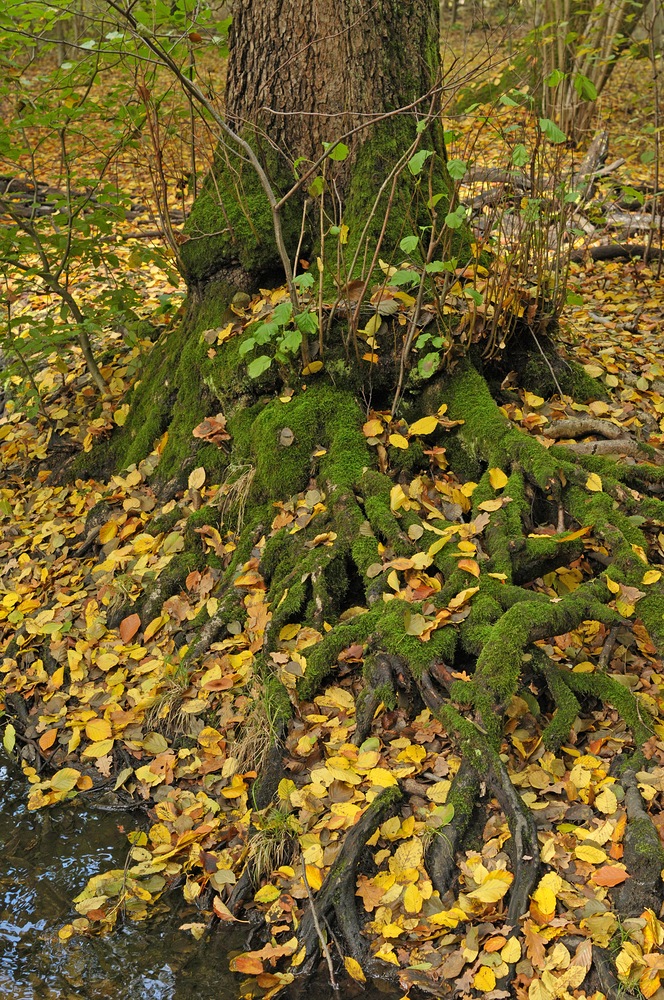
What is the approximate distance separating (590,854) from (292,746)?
4.17 ft

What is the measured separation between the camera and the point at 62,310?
17.3ft

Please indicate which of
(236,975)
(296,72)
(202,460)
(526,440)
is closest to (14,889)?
(236,975)

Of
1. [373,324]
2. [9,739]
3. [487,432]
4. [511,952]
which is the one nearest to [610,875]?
[511,952]

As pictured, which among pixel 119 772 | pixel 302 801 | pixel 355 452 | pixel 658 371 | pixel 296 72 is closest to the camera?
pixel 302 801

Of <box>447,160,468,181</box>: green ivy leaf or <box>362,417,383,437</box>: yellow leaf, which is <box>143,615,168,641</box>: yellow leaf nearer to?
<box>362,417,383,437</box>: yellow leaf

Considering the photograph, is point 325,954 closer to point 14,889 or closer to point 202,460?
point 14,889

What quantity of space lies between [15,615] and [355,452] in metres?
2.26

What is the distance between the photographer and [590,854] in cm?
277

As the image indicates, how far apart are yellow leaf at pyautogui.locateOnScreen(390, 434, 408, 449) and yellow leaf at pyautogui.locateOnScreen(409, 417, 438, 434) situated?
65mm

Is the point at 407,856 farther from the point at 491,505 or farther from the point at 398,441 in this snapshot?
the point at 398,441

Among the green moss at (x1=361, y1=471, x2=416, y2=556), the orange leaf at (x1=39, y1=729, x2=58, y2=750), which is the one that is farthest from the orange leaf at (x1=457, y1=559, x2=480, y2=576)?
the orange leaf at (x1=39, y1=729, x2=58, y2=750)

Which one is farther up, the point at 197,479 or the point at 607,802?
the point at 197,479

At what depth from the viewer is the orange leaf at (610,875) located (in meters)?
2.69

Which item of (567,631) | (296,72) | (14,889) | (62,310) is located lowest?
(14,889)
